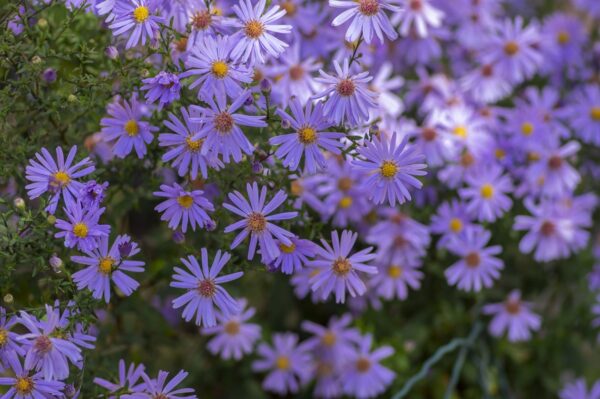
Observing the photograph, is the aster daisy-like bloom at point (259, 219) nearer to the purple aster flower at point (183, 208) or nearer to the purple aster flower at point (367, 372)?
the purple aster flower at point (183, 208)

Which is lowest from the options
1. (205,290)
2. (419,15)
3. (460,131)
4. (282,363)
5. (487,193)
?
(205,290)

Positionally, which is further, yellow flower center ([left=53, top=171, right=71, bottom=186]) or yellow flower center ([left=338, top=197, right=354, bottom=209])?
yellow flower center ([left=338, top=197, right=354, bottom=209])

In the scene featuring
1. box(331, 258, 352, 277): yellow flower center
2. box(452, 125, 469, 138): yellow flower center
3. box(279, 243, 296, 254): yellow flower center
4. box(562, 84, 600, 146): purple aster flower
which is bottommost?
box(331, 258, 352, 277): yellow flower center

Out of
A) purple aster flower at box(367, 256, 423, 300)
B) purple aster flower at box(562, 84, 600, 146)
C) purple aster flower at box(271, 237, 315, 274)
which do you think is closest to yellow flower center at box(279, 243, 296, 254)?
purple aster flower at box(271, 237, 315, 274)

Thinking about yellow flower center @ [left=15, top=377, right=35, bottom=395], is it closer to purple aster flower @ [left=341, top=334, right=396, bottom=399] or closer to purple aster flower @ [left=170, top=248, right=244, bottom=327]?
purple aster flower @ [left=170, top=248, right=244, bottom=327]

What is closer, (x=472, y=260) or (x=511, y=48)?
(x=472, y=260)

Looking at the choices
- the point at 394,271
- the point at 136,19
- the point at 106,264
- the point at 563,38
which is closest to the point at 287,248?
the point at 106,264

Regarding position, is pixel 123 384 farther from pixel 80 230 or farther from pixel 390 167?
pixel 390 167

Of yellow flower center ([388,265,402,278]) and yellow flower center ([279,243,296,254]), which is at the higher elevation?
yellow flower center ([388,265,402,278])
